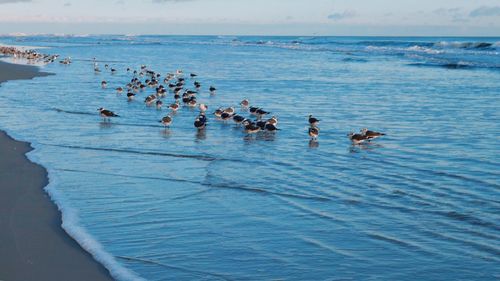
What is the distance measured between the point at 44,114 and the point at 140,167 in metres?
8.27

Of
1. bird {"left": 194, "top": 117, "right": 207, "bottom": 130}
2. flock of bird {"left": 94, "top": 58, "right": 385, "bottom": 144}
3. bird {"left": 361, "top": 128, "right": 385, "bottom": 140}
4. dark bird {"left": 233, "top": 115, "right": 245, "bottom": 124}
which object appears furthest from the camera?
dark bird {"left": 233, "top": 115, "right": 245, "bottom": 124}

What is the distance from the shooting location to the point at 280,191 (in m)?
10.1

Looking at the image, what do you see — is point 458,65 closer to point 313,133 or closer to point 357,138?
point 313,133

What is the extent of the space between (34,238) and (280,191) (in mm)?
3923

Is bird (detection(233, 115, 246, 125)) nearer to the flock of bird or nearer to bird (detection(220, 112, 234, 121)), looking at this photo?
the flock of bird

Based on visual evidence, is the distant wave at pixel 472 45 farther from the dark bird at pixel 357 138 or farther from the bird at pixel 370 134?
the dark bird at pixel 357 138

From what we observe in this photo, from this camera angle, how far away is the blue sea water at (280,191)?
699 cm

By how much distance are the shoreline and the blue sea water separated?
193 mm

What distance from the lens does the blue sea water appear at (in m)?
6.99

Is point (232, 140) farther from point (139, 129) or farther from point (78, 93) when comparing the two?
point (78, 93)

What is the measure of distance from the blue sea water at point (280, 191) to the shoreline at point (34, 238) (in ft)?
0.63

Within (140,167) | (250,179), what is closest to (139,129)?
(140,167)

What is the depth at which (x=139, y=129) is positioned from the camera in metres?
16.9

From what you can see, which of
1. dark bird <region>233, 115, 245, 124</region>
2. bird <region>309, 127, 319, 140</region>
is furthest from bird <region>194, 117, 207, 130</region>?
bird <region>309, 127, 319, 140</region>
